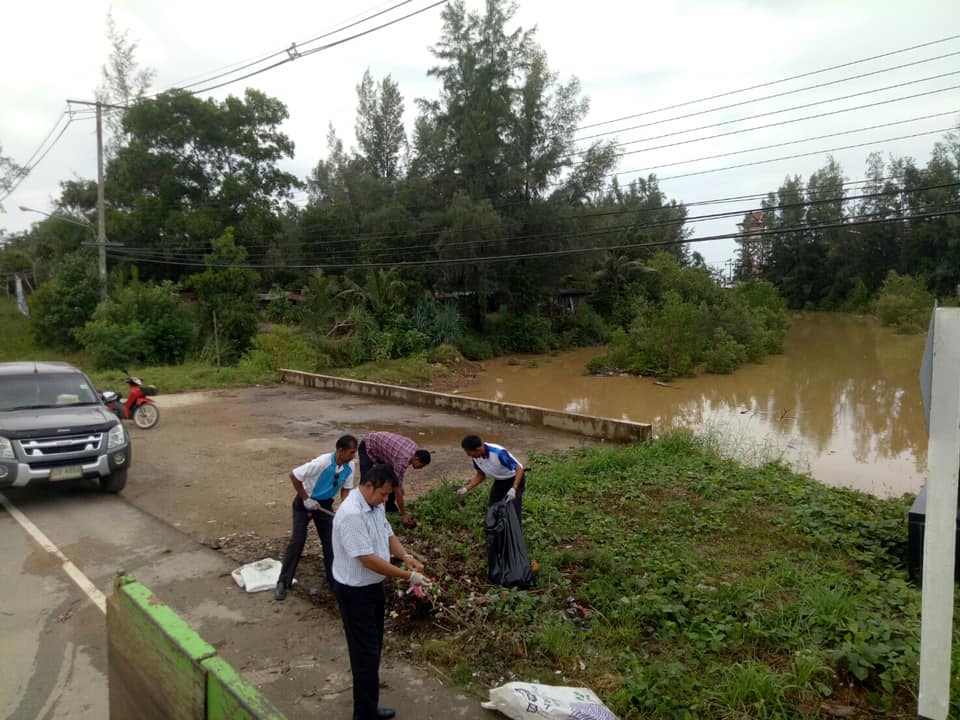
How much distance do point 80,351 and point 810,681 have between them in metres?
29.8

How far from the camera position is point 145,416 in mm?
12805

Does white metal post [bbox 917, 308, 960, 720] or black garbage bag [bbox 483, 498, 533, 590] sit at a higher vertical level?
white metal post [bbox 917, 308, 960, 720]

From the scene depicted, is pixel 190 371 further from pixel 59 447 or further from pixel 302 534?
pixel 302 534

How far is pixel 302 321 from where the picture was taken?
27.7 m

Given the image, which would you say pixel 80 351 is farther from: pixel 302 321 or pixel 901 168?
pixel 901 168

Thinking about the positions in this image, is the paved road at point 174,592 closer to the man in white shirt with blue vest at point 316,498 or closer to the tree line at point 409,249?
the man in white shirt with blue vest at point 316,498

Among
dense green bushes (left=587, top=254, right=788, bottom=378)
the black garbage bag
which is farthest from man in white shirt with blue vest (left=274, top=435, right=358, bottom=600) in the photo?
dense green bushes (left=587, top=254, right=788, bottom=378)

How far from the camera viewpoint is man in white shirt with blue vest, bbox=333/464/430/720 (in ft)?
11.4

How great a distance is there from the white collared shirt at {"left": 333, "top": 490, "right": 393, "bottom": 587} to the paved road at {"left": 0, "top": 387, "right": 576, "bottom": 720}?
0.98 metres

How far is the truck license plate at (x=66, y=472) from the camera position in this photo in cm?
746

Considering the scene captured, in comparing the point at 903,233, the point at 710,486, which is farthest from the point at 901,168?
the point at 710,486

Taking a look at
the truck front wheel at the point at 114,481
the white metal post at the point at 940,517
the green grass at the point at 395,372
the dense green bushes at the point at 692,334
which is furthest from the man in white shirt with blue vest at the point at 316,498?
the dense green bushes at the point at 692,334

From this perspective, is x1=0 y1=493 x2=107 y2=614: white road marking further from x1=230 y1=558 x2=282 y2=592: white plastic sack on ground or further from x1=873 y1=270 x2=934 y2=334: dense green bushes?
x1=873 y1=270 x2=934 y2=334: dense green bushes

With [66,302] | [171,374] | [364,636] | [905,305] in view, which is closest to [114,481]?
[364,636]
